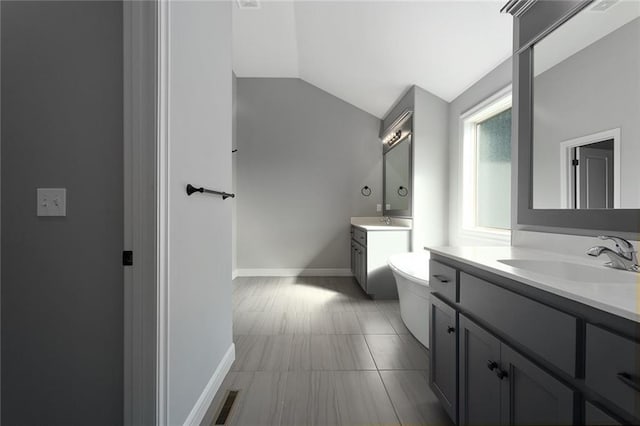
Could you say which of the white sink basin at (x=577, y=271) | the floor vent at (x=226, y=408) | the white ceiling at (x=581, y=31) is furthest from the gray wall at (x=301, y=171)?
the white sink basin at (x=577, y=271)

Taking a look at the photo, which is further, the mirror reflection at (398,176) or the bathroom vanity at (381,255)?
the mirror reflection at (398,176)

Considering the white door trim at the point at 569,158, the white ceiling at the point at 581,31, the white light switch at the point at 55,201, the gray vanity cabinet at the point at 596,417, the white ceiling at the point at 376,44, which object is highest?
the white ceiling at the point at 376,44

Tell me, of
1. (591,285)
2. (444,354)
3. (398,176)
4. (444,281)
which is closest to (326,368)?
(444,354)

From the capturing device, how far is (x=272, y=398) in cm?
172

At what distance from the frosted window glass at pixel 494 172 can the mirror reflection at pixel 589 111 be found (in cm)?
130

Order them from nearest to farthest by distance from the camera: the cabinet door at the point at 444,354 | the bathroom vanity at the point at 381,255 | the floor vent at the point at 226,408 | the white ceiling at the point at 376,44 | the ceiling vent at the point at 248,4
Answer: the cabinet door at the point at 444,354 < the floor vent at the point at 226,408 < the white ceiling at the point at 376,44 < the ceiling vent at the point at 248,4 < the bathroom vanity at the point at 381,255

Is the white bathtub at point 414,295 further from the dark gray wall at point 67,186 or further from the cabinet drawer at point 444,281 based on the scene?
the dark gray wall at point 67,186

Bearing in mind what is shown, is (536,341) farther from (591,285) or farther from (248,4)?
(248,4)

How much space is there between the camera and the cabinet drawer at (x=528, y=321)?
760 millimetres

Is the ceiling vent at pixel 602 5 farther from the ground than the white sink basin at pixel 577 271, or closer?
farther from the ground

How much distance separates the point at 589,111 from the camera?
51.4 inches

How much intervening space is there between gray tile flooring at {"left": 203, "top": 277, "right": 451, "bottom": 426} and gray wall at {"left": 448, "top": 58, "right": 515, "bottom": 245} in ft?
3.40

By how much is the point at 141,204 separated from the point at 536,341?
128 cm

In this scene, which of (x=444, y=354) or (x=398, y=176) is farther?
(x=398, y=176)
